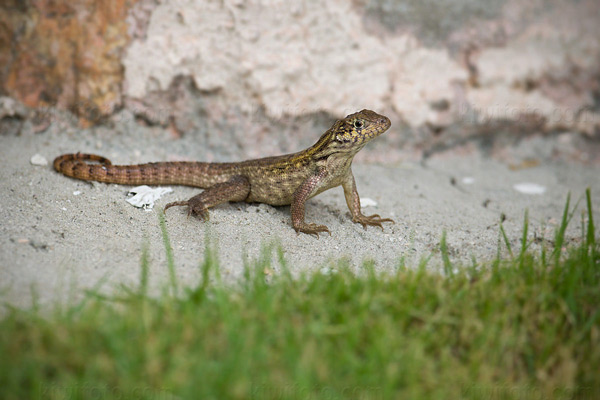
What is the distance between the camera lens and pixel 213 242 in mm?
4559

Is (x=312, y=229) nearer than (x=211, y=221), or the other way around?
(x=312, y=229)

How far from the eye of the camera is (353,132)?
15.9ft

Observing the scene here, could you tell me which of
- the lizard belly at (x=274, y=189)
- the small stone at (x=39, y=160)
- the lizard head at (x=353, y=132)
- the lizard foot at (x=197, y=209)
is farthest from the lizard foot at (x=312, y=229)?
the small stone at (x=39, y=160)

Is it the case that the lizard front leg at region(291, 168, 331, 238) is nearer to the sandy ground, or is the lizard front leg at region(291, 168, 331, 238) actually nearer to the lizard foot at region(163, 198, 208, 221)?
the sandy ground

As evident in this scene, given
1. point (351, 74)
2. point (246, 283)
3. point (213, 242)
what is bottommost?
point (246, 283)

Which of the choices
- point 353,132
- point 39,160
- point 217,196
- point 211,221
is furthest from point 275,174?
point 39,160

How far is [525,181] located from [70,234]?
5.08 meters

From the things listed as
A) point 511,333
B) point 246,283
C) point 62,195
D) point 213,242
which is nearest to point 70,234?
point 62,195

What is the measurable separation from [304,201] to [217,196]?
2.69 ft

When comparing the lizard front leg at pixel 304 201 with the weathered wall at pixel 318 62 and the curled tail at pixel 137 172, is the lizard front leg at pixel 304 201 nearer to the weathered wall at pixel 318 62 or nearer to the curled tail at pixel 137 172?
the curled tail at pixel 137 172

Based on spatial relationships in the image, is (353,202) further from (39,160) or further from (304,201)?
(39,160)

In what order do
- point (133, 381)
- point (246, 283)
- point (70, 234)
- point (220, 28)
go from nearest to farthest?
point (133, 381)
point (246, 283)
point (70, 234)
point (220, 28)

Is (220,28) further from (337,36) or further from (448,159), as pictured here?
(448,159)

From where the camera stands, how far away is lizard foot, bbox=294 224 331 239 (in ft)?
15.9
